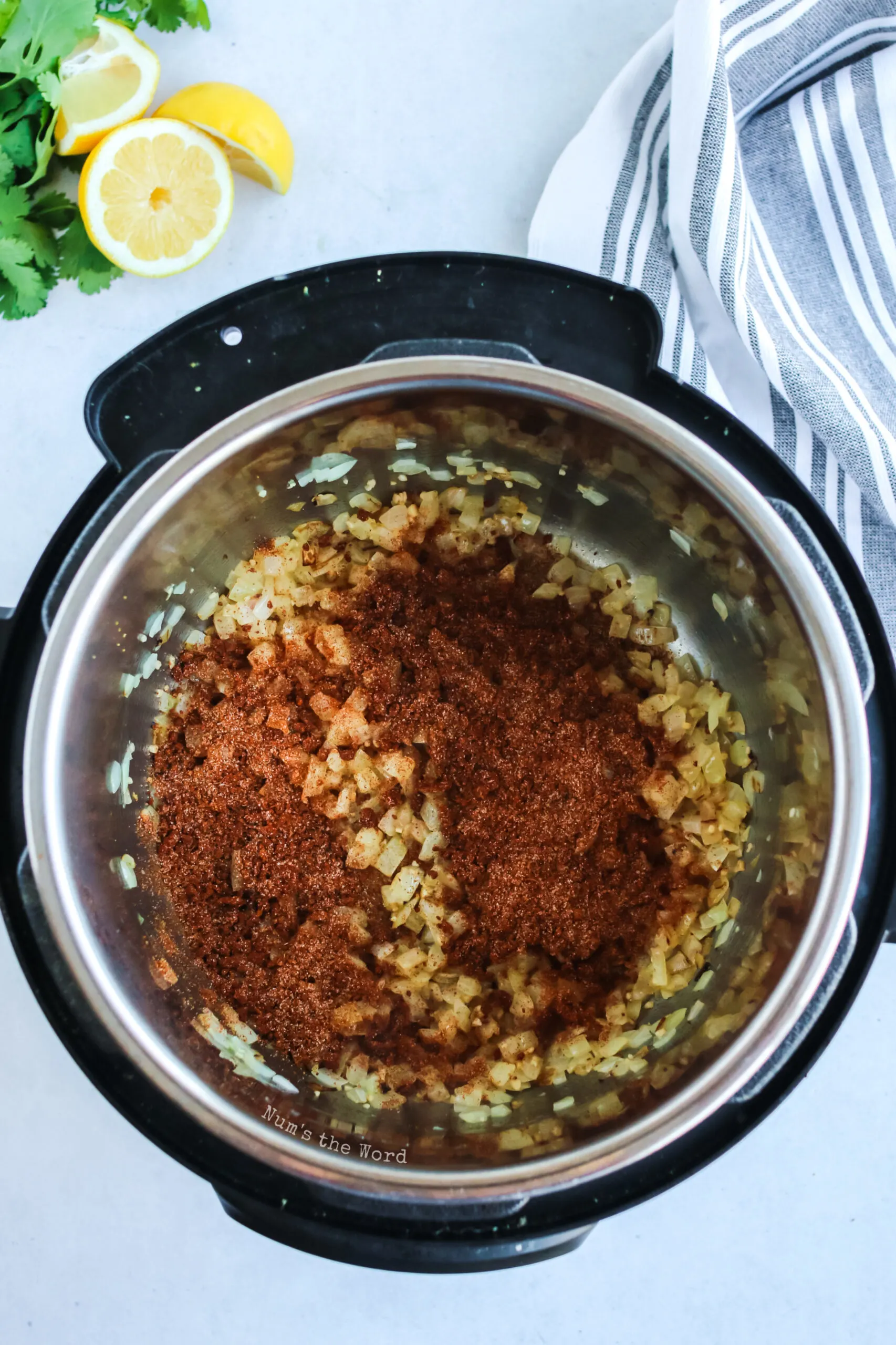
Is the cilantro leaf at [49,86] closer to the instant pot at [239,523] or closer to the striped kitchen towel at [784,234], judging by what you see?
the instant pot at [239,523]

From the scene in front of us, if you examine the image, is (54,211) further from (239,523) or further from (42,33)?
(239,523)

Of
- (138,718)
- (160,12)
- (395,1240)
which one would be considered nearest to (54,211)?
(160,12)

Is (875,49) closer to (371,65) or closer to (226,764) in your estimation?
(371,65)

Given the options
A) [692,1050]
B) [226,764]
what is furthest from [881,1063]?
[226,764]

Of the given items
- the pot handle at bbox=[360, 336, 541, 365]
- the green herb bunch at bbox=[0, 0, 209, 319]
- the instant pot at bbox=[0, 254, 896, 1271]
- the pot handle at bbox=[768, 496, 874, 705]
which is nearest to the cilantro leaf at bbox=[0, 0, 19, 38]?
the green herb bunch at bbox=[0, 0, 209, 319]

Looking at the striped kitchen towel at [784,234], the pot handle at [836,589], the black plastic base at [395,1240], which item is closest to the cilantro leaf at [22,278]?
the striped kitchen towel at [784,234]

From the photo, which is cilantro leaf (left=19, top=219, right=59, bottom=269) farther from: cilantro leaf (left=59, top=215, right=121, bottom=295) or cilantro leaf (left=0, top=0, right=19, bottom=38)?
cilantro leaf (left=0, top=0, right=19, bottom=38)

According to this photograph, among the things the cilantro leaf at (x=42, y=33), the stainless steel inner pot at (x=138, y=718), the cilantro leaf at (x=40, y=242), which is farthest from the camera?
the cilantro leaf at (x=40, y=242)
